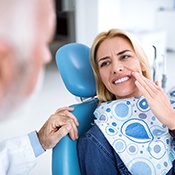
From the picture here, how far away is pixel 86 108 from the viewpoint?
135 centimetres

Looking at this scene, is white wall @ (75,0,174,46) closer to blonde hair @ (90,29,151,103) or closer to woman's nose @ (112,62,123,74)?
blonde hair @ (90,29,151,103)

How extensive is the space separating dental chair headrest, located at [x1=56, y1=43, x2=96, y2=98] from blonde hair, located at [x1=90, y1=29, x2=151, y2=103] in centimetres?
6

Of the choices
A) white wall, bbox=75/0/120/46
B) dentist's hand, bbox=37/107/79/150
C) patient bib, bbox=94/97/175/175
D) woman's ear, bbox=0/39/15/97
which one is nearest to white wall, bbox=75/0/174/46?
white wall, bbox=75/0/120/46

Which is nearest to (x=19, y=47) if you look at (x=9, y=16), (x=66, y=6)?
(x=9, y=16)

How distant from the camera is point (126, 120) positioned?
1206 mm

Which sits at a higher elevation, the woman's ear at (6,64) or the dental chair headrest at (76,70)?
the woman's ear at (6,64)

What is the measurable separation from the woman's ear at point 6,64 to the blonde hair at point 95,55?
96 cm

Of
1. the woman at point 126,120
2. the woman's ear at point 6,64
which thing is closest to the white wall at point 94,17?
the woman at point 126,120

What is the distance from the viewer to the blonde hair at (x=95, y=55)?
124 cm

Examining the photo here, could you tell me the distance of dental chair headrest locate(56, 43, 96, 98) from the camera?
1323 mm

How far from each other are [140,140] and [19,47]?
2.99 ft

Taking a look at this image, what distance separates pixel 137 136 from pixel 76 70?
43 cm

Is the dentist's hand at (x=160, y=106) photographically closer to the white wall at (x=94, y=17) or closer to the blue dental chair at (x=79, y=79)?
the blue dental chair at (x=79, y=79)

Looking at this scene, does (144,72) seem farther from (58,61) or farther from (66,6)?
(66,6)
